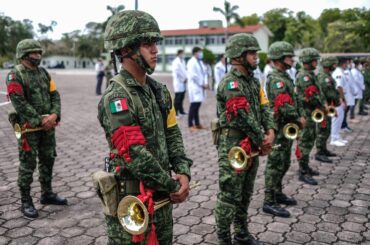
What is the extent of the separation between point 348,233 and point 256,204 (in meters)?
1.25

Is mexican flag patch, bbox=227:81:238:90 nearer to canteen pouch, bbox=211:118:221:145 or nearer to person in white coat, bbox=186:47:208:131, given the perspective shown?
canteen pouch, bbox=211:118:221:145

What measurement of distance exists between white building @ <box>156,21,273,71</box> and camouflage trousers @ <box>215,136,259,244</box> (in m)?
57.4

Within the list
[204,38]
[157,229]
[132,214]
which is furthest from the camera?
[204,38]

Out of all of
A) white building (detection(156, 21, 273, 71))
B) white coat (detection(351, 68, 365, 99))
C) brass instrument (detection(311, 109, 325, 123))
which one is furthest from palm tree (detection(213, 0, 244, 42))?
brass instrument (detection(311, 109, 325, 123))

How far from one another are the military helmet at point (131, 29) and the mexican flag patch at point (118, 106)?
37 cm

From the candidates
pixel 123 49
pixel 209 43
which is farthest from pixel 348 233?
pixel 209 43

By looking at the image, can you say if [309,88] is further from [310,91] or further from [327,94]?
[327,94]

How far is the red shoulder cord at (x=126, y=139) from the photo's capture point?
2223mm

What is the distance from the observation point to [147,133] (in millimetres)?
2420

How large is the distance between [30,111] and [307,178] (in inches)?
166

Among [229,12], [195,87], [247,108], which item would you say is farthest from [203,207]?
[229,12]

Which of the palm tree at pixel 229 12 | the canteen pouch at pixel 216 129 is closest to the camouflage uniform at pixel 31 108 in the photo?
the canteen pouch at pixel 216 129

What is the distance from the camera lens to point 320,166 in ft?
23.2

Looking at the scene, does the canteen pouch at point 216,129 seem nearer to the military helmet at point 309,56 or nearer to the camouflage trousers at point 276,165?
the camouflage trousers at point 276,165
